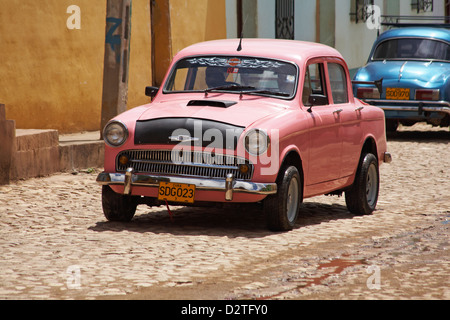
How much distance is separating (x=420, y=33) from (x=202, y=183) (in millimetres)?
11214

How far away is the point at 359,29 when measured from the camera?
27922 millimetres

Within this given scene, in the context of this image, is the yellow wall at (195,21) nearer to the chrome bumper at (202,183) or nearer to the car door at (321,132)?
the car door at (321,132)

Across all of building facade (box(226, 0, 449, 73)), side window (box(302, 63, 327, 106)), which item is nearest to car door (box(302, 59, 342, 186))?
side window (box(302, 63, 327, 106))

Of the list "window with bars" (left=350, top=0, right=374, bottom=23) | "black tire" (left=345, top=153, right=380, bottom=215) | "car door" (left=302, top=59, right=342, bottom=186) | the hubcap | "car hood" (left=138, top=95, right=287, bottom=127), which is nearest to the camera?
"car hood" (left=138, top=95, right=287, bottom=127)

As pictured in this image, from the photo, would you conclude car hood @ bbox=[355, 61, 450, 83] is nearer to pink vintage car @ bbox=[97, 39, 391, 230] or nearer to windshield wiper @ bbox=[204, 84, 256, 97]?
pink vintage car @ bbox=[97, 39, 391, 230]

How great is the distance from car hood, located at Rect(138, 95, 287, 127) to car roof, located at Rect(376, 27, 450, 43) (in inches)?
395

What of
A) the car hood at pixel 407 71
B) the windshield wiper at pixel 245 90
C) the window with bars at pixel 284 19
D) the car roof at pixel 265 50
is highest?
the window with bars at pixel 284 19

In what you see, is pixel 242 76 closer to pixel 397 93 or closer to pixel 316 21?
pixel 397 93

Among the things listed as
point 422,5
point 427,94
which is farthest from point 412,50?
point 422,5

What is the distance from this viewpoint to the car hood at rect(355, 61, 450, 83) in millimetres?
17016

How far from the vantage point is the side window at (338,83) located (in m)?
9.54

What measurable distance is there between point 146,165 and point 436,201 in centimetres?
387

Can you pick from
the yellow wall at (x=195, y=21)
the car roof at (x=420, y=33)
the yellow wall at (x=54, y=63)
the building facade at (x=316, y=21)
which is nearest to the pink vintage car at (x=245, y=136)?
the yellow wall at (x=54, y=63)

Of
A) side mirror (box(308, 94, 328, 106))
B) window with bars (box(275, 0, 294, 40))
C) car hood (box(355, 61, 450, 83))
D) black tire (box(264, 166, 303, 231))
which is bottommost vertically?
black tire (box(264, 166, 303, 231))
